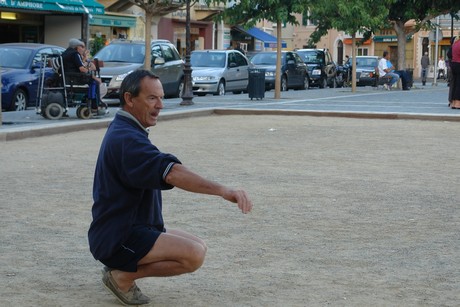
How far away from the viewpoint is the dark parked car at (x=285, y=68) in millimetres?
39125

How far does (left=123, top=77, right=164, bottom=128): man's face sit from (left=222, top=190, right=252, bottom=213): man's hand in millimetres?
870

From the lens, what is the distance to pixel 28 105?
23.2 metres

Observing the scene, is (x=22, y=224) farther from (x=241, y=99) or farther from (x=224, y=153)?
(x=241, y=99)

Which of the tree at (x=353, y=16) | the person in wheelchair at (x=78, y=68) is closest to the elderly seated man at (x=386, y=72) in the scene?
the tree at (x=353, y=16)

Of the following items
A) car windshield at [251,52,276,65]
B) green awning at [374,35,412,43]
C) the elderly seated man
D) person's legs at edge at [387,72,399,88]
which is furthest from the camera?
green awning at [374,35,412,43]

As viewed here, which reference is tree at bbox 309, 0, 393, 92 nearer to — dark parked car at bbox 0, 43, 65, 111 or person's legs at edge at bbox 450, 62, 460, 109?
person's legs at edge at bbox 450, 62, 460, 109

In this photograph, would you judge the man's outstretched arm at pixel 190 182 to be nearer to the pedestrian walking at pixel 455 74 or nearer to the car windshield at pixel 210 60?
the pedestrian walking at pixel 455 74

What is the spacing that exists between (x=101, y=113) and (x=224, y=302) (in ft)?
48.5

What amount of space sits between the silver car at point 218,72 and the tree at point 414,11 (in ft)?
38.8

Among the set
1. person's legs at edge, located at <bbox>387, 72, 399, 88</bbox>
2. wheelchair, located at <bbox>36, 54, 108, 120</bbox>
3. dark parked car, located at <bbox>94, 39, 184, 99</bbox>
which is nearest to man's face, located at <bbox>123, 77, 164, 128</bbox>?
wheelchair, located at <bbox>36, 54, 108, 120</bbox>

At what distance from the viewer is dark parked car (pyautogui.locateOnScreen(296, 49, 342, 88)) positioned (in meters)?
45.1

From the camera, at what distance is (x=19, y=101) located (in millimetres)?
22766

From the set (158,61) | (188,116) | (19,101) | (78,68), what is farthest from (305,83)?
(78,68)

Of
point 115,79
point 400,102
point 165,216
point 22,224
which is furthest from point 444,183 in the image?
point 400,102
